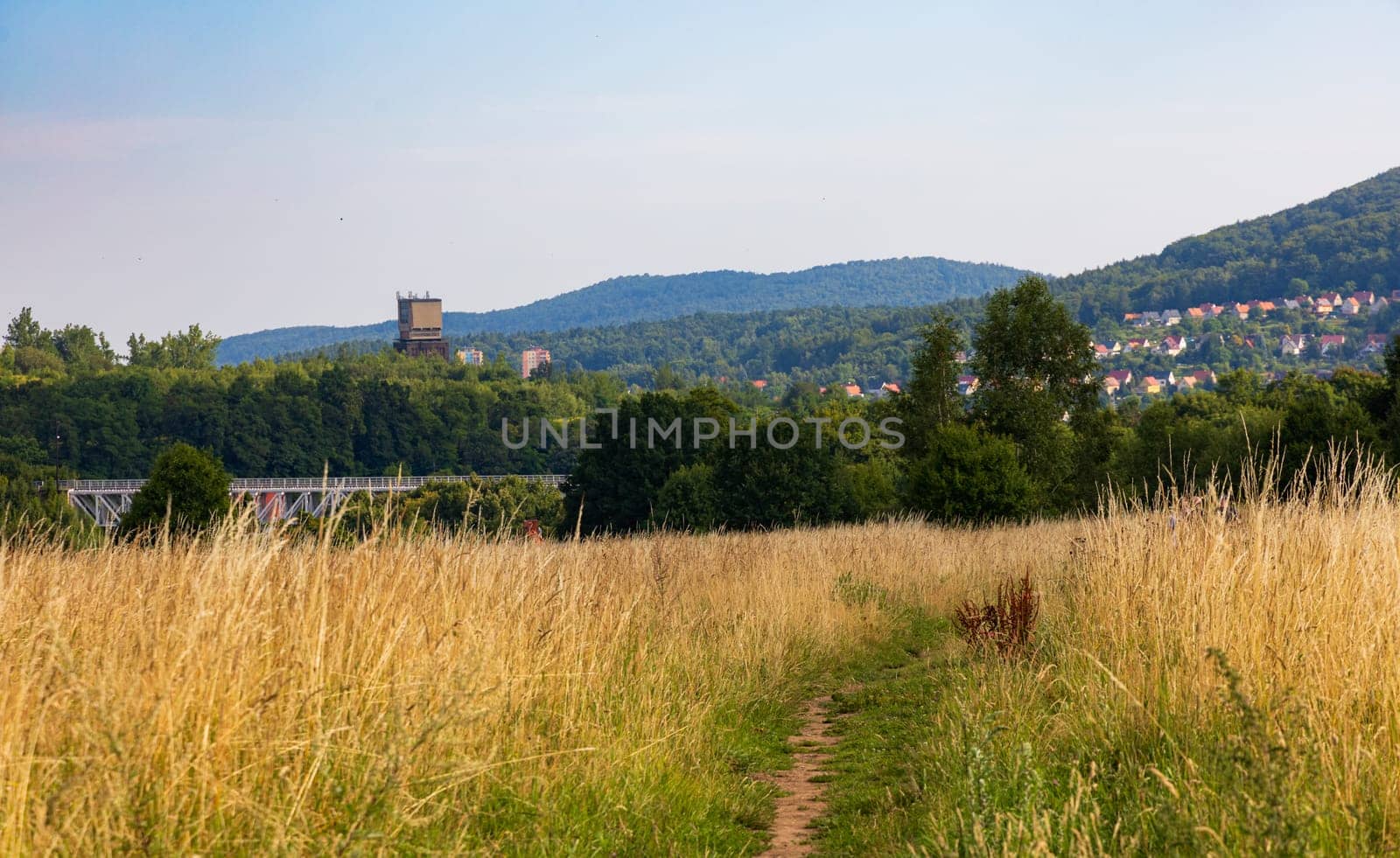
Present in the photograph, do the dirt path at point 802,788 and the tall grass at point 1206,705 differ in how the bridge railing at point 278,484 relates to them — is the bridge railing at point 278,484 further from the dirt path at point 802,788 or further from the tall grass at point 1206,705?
the tall grass at point 1206,705

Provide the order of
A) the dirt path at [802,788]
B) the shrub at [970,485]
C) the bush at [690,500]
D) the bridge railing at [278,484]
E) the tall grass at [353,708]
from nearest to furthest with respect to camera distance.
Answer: the tall grass at [353,708]
the dirt path at [802,788]
the shrub at [970,485]
the bush at [690,500]
the bridge railing at [278,484]

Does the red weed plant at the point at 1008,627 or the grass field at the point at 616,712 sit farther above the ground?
the grass field at the point at 616,712

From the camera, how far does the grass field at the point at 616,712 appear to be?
3545 mm

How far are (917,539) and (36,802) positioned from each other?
566 inches

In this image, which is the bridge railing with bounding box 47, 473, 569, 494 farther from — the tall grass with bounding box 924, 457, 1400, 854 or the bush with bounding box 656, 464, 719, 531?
the tall grass with bounding box 924, 457, 1400, 854

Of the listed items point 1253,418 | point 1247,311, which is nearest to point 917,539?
point 1253,418

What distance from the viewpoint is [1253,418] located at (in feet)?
130

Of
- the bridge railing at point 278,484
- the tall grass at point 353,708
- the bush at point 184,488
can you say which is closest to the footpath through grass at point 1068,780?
the tall grass at point 353,708

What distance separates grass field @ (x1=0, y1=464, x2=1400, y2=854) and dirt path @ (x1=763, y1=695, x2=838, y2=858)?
4.1 inches

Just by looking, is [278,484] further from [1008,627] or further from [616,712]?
[616,712]

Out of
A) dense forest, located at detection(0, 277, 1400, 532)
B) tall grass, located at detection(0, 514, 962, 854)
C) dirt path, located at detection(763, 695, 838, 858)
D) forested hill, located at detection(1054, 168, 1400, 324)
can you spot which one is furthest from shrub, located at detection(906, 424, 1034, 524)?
forested hill, located at detection(1054, 168, 1400, 324)

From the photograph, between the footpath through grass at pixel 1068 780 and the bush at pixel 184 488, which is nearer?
the footpath through grass at pixel 1068 780

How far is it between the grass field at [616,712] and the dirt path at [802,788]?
10 cm

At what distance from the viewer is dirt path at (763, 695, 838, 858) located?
5.50 meters
